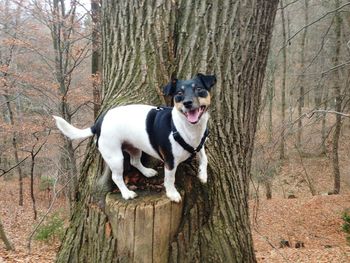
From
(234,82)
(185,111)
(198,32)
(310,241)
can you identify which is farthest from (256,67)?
(310,241)

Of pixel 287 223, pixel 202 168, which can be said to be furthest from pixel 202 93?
pixel 287 223

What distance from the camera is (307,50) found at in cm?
2645

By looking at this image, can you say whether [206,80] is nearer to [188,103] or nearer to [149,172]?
[188,103]

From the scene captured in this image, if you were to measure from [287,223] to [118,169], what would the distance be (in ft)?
46.4

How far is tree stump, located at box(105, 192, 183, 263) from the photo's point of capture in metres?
2.65

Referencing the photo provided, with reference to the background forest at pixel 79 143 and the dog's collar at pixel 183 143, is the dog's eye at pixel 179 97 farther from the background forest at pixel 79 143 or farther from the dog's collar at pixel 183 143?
the background forest at pixel 79 143

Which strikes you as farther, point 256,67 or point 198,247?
point 256,67

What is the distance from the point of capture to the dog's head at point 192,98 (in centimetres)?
242

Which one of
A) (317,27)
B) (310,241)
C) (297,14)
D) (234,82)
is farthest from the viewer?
(297,14)

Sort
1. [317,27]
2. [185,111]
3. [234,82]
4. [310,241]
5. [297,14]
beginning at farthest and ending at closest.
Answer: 1. [297,14]
2. [317,27]
3. [310,241]
4. [234,82]
5. [185,111]

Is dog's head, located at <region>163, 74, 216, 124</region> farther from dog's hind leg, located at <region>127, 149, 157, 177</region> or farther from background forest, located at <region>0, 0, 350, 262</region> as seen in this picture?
background forest, located at <region>0, 0, 350, 262</region>

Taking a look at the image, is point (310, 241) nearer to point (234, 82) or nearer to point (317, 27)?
point (234, 82)

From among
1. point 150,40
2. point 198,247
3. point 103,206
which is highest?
point 150,40

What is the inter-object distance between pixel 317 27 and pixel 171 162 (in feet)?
74.9
